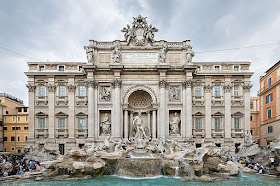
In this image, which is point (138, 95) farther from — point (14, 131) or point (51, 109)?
point (14, 131)

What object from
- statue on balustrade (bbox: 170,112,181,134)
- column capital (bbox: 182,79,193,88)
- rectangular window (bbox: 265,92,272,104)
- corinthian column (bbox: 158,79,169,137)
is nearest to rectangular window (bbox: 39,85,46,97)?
corinthian column (bbox: 158,79,169,137)

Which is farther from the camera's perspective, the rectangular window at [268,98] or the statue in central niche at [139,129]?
the rectangular window at [268,98]

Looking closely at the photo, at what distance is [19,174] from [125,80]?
15099 mm

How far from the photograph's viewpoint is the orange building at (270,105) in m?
31.2

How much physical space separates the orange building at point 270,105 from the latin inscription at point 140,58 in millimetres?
18027

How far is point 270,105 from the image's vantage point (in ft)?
110

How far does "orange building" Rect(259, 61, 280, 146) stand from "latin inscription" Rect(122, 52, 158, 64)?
18.0 meters

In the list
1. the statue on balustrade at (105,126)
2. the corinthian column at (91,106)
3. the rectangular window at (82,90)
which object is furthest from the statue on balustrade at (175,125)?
the rectangular window at (82,90)

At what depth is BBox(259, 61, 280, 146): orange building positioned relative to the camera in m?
31.2

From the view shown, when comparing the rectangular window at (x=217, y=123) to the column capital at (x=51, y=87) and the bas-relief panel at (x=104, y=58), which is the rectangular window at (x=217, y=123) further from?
the column capital at (x=51, y=87)

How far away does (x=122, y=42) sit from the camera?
1119 inches

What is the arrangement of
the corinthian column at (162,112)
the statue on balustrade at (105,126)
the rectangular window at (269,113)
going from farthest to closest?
the rectangular window at (269,113)
the statue on balustrade at (105,126)
the corinthian column at (162,112)

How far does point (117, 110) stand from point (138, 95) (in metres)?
3.82

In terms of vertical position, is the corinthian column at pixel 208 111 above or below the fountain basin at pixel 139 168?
above
